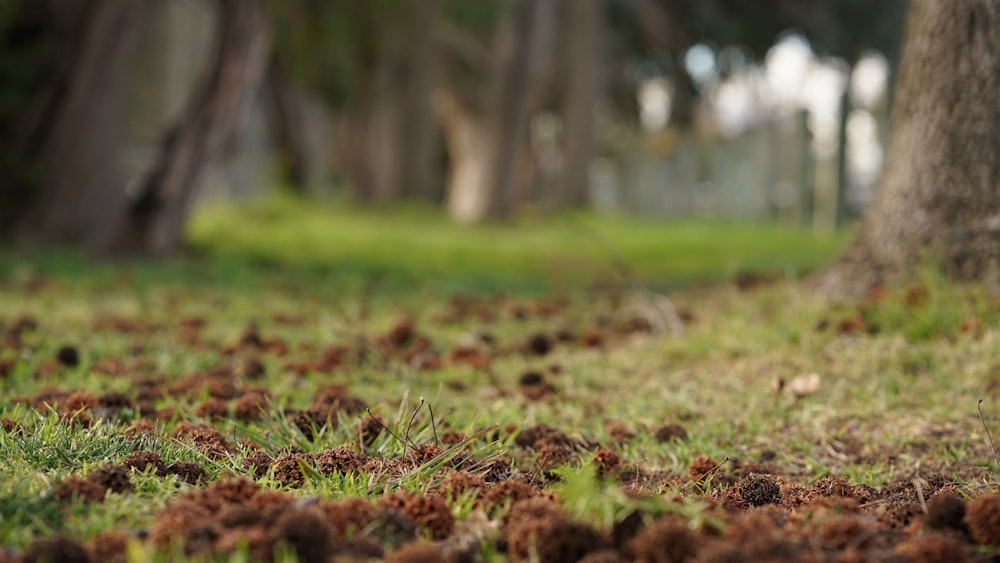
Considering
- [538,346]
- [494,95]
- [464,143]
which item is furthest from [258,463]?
[464,143]

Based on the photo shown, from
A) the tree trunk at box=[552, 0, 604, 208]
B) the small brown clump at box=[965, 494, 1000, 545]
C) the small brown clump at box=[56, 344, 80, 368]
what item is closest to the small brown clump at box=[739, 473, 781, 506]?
the small brown clump at box=[965, 494, 1000, 545]

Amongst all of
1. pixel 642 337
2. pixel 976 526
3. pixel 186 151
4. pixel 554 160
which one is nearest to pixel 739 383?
pixel 642 337

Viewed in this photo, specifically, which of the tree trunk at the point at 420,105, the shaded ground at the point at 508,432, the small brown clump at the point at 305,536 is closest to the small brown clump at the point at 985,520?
the shaded ground at the point at 508,432

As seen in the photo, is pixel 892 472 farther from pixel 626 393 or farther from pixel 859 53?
pixel 859 53

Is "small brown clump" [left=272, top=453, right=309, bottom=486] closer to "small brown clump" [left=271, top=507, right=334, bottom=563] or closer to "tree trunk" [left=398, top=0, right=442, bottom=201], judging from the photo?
"small brown clump" [left=271, top=507, right=334, bottom=563]

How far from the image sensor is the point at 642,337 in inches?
216

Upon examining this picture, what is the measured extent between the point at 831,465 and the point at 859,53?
2044 cm

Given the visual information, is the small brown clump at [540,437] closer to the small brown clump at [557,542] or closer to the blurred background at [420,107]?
the small brown clump at [557,542]

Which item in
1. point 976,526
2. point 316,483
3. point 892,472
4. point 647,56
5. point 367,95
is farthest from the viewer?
point 647,56

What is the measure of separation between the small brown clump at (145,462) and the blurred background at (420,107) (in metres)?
7.40

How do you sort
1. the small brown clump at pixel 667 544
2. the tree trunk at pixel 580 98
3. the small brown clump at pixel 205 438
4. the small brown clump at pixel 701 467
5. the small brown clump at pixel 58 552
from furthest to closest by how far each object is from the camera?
the tree trunk at pixel 580 98, the small brown clump at pixel 701 467, the small brown clump at pixel 205 438, the small brown clump at pixel 667 544, the small brown clump at pixel 58 552

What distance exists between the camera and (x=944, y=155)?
4766 millimetres

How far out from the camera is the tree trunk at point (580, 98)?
19969 millimetres

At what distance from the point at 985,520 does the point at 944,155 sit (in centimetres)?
305
